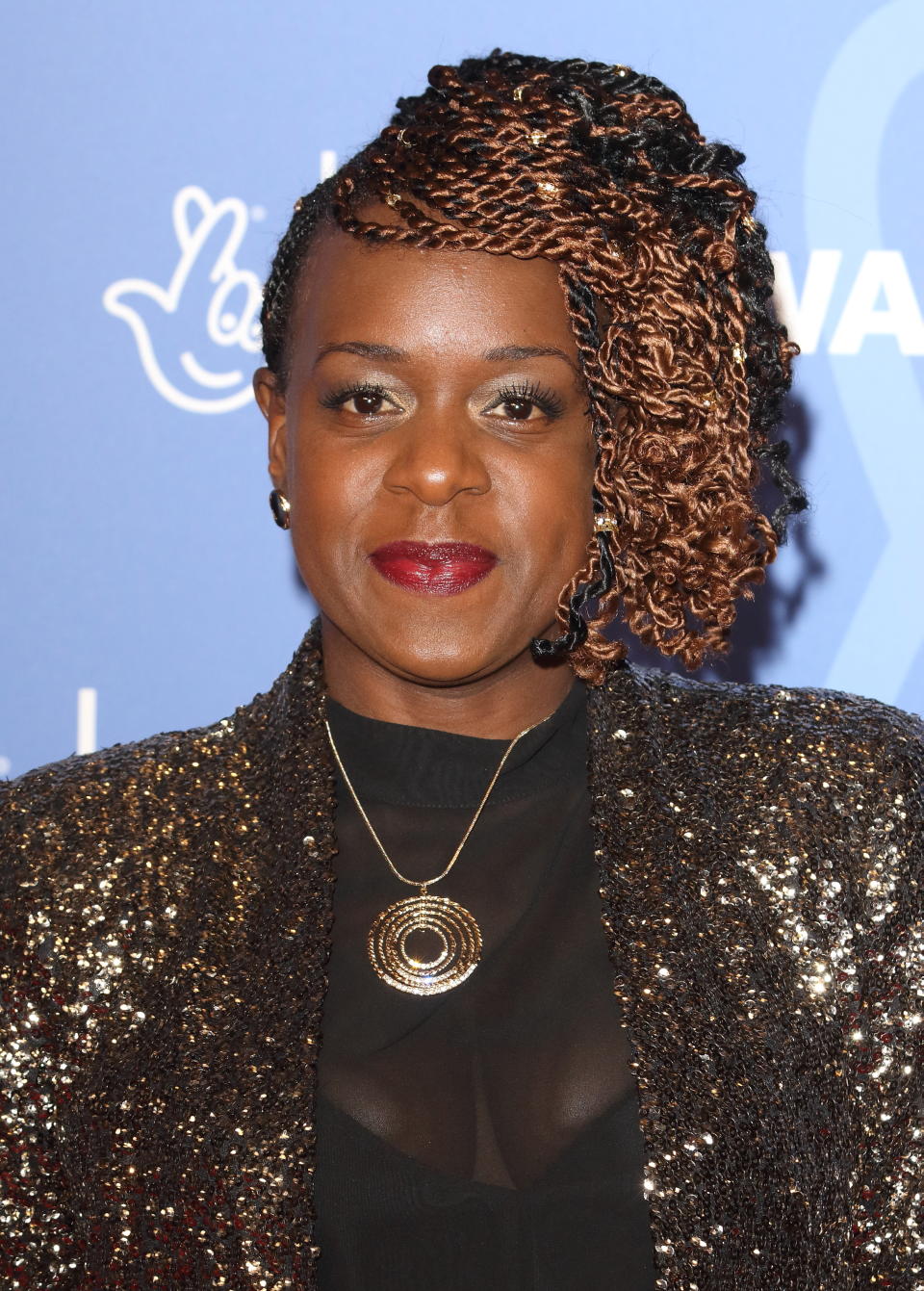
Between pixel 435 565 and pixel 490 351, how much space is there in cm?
23

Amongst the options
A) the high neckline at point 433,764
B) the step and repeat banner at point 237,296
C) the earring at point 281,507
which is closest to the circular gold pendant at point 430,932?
the high neckline at point 433,764

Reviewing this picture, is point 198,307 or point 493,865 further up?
point 198,307

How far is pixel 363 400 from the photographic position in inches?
67.6

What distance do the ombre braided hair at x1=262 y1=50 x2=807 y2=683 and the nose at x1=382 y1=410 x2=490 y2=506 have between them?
0.17 metres

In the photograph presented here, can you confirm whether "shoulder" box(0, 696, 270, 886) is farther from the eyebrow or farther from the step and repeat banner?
the step and repeat banner

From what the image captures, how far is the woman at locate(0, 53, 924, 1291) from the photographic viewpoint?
1621 millimetres

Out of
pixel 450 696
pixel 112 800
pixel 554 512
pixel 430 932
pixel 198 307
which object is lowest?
pixel 430 932

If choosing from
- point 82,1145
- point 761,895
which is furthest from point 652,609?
point 82,1145

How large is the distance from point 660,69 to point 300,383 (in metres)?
0.93

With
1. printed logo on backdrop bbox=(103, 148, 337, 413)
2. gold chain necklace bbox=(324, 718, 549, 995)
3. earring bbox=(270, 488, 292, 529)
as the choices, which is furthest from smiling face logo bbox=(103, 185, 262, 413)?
gold chain necklace bbox=(324, 718, 549, 995)

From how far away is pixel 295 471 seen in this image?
1781mm

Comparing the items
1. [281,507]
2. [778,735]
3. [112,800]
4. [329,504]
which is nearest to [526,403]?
[329,504]

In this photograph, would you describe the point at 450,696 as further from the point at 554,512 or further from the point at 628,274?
the point at 628,274

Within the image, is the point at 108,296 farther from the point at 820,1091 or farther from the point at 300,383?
the point at 820,1091
